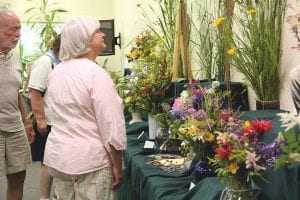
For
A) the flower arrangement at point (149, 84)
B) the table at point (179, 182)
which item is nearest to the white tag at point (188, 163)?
the table at point (179, 182)

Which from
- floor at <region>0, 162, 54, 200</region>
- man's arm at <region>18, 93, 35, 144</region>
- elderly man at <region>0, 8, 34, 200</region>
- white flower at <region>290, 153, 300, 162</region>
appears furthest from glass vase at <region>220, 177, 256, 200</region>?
floor at <region>0, 162, 54, 200</region>

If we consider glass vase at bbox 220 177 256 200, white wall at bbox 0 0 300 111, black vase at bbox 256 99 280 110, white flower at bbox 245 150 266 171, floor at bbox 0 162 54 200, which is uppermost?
white wall at bbox 0 0 300 111

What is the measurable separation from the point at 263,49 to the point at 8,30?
150cm

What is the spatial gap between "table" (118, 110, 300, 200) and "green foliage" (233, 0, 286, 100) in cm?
16

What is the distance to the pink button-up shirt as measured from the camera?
1.98 m

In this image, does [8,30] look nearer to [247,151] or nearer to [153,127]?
[153,127]

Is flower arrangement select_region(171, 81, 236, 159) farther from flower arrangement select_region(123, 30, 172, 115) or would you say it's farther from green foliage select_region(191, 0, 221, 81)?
green foliage select_region(191, 0, 221, 81)

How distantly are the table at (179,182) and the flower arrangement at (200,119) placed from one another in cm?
15

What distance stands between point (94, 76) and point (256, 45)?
2.73 ft

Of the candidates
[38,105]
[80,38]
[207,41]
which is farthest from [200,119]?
[38,105]

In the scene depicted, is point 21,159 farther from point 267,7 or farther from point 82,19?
point 267,7

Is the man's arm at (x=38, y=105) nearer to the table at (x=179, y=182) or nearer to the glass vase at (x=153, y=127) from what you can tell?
the table at (x=179, y=182)

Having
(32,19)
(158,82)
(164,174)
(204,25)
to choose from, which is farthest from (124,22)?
(164,174)

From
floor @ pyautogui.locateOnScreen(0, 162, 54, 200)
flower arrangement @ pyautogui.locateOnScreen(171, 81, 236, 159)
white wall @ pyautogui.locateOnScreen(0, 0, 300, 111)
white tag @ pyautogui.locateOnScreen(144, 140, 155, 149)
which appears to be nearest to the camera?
flower arrangement @ pyautogui.locateOnScreen(171, 81, 236, 159)
